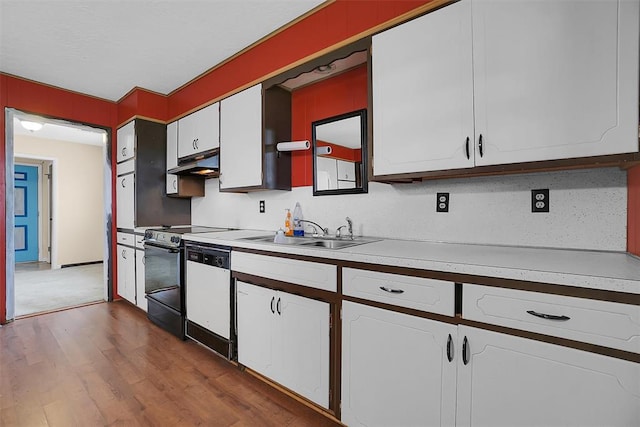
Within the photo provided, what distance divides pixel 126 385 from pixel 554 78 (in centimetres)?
289

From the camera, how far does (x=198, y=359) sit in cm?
229

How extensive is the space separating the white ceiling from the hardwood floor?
2.62 metres

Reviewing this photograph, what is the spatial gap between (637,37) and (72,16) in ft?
10.9

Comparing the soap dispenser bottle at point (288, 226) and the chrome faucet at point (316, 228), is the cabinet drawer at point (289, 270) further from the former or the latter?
the chrome faucet at point (316, 228)

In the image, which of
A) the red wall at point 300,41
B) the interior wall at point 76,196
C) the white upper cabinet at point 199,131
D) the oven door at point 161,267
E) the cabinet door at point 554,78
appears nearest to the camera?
the cabinet door at point 554,78

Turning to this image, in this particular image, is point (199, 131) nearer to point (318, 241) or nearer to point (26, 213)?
point (318, 241)

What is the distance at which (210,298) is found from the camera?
89.2 inches

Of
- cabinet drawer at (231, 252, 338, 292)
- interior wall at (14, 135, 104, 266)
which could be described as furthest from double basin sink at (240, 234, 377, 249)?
interior wall at (14, 135, 104, 266)

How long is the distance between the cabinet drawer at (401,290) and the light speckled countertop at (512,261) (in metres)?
0.06

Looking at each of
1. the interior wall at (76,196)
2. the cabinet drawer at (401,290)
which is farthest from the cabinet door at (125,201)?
the cabinet drawer at (401,290)

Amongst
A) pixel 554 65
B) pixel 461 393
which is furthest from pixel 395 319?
pixel 554 65

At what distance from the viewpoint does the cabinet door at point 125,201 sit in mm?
3461

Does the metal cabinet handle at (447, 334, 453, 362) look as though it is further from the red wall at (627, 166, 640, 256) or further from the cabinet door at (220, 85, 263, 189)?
the cabinet door at (220, 85, 263, 189)

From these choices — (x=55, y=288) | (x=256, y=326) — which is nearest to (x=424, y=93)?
(x=256, y=326)
